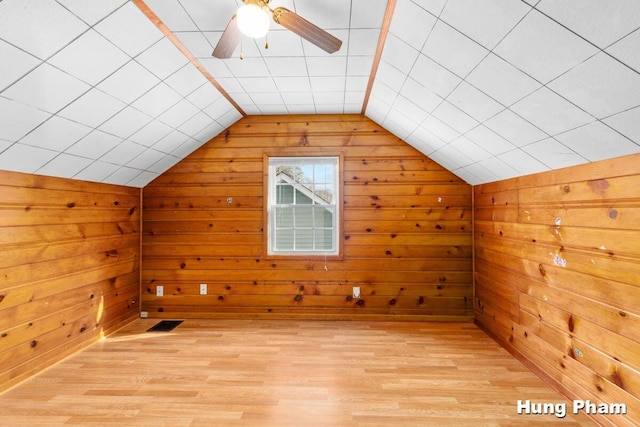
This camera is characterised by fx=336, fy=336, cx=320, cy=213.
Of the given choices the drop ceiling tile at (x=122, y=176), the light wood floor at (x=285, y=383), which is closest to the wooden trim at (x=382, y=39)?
the light wood floor at (x=285, y=383)

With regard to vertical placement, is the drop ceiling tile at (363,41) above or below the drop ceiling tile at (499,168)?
above

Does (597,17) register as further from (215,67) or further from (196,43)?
(215,67)

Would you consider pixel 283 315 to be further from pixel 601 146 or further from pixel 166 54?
pixel 601 146

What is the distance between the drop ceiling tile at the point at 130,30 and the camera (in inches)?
68.8

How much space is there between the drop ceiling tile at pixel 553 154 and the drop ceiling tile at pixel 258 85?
2.09 metres

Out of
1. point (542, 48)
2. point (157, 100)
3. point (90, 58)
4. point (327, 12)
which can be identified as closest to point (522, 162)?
point (542, 48)

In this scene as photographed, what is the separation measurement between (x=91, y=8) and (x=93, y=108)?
0.83 meters

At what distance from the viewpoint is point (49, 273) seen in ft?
8.94

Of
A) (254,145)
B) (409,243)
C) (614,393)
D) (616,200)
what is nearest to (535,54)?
(616,200)

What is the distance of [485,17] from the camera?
4.91ft

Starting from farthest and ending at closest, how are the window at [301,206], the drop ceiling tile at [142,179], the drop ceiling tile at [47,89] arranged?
the window at [301,206], the drop ceiling tile at [142,179], the drop ceiling tile at [47,89]

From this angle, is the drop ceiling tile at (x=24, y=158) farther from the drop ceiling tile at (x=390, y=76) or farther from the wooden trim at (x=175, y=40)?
the drop ceiling tile at (x=390, y=76)

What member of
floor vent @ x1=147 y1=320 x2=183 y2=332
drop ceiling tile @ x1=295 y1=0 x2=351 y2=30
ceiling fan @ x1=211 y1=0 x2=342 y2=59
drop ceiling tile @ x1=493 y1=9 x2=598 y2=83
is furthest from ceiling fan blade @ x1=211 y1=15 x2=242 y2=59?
floor vent @ x1=147 y1=320 x2=183 y2=332

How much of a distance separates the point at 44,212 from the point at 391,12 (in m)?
2.94
